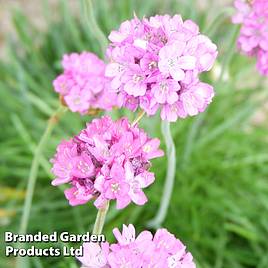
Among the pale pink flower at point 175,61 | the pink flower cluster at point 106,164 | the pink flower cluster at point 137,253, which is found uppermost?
the pale pink flower at point 175,61

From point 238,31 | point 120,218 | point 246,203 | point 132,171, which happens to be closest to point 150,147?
point 132,171

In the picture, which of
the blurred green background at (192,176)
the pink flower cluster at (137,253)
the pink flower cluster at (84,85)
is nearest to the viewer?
the pink flower cluster at (137,253)

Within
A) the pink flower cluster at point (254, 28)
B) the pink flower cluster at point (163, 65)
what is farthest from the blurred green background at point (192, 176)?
the pink flower cluster at point (163, 65)

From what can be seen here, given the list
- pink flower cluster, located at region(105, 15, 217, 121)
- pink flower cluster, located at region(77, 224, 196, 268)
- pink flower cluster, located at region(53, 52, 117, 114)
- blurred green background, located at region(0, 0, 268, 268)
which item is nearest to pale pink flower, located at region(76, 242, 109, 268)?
pink flower cluster, located at region(77, 224, 196, 268)

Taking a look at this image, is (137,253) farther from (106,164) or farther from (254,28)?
(254,28)

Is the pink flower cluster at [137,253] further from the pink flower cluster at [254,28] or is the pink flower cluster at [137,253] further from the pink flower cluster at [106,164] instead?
the pink flower cluster at [254,28]

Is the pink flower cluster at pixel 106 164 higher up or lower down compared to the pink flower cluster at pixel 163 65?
lower down

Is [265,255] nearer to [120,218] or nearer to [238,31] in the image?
[120,218]
